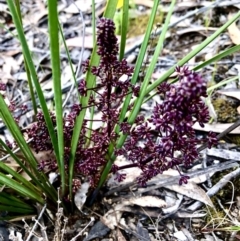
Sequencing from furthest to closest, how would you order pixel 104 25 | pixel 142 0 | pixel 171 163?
pixel 142 0 < pixel 171 163 < pixel 104 25

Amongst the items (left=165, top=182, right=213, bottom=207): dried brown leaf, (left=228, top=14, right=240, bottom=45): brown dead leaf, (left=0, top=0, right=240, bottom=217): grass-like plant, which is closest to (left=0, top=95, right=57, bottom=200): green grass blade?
(left=0, top=0, right=240, bottom=217): grass-like plant

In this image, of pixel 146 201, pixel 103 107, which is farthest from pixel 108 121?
pixel 146 201

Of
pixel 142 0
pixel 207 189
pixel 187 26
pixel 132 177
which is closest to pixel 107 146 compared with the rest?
pixel 132 177

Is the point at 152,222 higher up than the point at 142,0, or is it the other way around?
the point at 142,0

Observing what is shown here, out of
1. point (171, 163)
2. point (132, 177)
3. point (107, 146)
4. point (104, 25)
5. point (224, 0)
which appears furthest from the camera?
point (224, 0)

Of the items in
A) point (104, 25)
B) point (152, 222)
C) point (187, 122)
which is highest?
point (104, 25)

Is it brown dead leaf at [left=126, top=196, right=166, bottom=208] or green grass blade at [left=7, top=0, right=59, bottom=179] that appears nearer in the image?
green grass blade at [left=7, top=0, right=59, bottom=179]

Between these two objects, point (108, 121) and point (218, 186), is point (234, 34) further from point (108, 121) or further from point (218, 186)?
point (108, 121)

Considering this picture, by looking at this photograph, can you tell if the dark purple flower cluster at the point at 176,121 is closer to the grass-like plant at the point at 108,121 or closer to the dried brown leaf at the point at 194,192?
the grass-like plant at the point at 108,121

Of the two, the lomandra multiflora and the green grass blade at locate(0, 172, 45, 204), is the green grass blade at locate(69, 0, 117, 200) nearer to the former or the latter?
the lomandra multiflora

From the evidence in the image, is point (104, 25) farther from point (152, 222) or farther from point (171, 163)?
point (152, 222)
